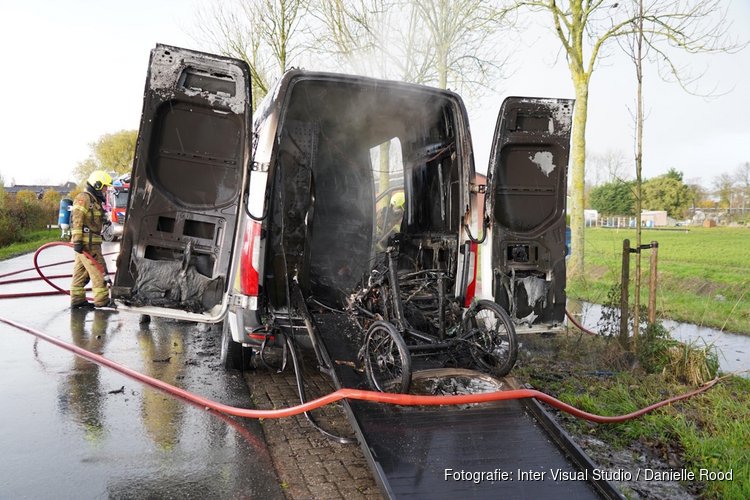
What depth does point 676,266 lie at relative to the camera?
50.1 feet

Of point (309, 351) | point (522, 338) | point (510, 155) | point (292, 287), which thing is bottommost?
point (522, 338)

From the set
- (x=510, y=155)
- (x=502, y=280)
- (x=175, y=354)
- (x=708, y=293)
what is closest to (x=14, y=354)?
(x=175, y=354)

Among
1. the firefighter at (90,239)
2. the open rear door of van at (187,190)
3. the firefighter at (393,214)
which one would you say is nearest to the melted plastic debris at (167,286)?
the open rear door of van at (187,190)

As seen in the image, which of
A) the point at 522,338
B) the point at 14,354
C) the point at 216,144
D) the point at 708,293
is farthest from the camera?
the point at 708,293

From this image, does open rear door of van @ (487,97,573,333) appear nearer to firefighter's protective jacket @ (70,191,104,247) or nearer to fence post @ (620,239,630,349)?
fence post @ (620,239,630,349)

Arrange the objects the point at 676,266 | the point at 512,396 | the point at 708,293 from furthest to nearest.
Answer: the point at 676,266, the point at 708,293, the point at 512,396

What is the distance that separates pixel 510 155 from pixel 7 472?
4.56m

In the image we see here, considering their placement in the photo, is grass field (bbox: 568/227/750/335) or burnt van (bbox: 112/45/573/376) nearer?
burnt van (bbox: 112/45/573/376)

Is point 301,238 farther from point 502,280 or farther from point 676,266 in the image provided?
point 676,266

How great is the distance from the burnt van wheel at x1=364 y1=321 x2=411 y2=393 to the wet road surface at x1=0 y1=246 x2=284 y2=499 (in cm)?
95

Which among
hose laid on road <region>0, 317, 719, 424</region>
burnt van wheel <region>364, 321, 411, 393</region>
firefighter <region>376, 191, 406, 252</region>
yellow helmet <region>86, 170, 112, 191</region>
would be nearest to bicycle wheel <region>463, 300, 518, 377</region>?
hose laid on road <region>0, 317, 719, 424</region>

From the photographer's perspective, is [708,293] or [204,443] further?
[708,293]

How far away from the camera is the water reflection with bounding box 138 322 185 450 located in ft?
13.4

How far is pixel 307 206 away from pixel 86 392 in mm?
2708
